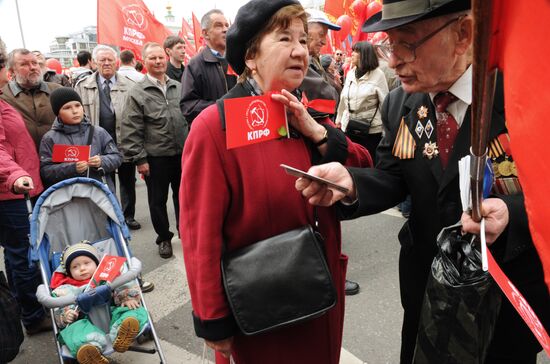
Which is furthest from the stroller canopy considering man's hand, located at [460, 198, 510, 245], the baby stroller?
man's hand, located at [460, 198, 510, 245]

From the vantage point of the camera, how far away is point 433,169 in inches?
55.0

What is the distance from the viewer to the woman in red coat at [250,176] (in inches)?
53.6

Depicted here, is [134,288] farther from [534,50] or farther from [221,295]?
[534,50]

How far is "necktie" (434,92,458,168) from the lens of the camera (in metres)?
1.37

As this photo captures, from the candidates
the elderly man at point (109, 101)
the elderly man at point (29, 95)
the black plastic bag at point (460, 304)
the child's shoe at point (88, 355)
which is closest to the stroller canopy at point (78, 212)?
the child's shoe at point (88, 355)

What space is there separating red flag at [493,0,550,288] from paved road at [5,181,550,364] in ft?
7.30

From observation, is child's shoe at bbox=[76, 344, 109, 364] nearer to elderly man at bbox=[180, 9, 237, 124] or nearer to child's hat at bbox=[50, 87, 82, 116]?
child's hat at bbox=[50, 87, 82, 116]

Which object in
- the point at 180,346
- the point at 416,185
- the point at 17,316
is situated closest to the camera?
the point at 416,185

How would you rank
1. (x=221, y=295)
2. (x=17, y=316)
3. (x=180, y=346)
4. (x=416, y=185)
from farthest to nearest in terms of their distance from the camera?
(x=180, y=346), (x=17, y=316), (x=416, y=185), (x=221, y=295)

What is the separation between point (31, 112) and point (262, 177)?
3.09 m

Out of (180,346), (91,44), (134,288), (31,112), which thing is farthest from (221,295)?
(91,44)

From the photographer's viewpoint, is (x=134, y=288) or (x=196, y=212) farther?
(x=134, y=288)

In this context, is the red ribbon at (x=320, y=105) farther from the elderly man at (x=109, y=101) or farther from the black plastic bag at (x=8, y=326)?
the elderly man at (x=109, y=101)

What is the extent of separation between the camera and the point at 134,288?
8.46 feet
